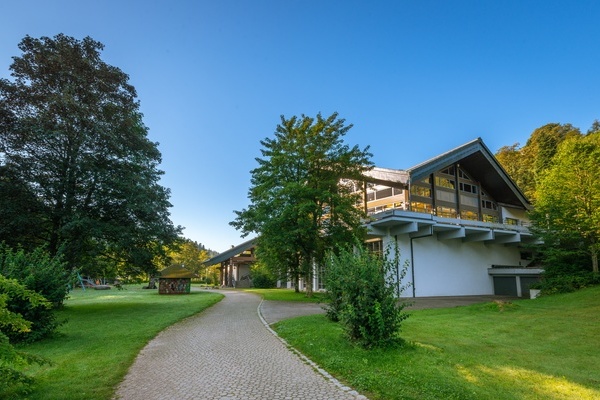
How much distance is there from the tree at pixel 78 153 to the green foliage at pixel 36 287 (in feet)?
17.0

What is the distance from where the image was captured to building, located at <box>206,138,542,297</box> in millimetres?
24859

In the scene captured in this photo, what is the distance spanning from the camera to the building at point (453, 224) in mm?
24859

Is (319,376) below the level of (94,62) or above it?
below

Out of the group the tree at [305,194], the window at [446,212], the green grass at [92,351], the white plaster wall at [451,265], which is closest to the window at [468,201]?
the window at [446,212]

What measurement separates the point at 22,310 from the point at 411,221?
797 inches

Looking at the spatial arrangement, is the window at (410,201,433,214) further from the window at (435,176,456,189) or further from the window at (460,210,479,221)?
the window at (460,210,479,221)

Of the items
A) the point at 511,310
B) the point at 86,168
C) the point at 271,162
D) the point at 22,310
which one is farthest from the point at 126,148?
the point at 511,310

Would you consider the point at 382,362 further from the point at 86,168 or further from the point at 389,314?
the point at 86,168

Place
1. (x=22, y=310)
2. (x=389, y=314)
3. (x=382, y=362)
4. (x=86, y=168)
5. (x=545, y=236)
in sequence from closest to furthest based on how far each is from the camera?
(x=382, y=362), (x=389, y=314), (x=22, y=310), (x=86, y=168), (x=545, y=236)

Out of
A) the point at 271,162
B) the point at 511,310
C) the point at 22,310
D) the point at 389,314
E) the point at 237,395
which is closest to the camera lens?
the point at 237,395

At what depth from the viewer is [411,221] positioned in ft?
75.7

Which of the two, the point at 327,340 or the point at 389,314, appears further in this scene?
the point at 327,340

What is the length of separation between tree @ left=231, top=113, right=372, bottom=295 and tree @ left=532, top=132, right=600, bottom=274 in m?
12.2

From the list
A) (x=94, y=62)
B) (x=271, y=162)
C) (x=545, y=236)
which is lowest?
(x=545, y=236)
